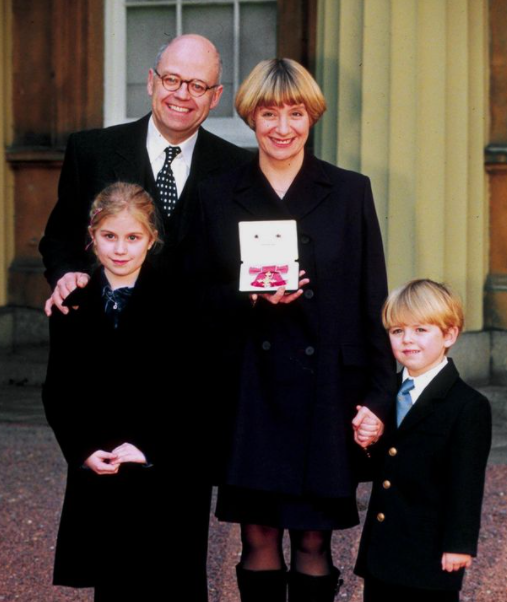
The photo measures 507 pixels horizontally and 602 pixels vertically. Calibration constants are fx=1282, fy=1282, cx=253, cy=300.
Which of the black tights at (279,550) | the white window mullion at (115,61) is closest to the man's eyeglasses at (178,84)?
the black tights at (279,550)

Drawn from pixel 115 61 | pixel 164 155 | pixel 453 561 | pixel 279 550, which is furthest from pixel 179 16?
pixel 453 561

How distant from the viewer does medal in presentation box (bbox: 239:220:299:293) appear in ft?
11.3

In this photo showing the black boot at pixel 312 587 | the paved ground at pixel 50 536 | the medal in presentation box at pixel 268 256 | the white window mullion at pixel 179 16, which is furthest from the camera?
the white window mullion at pixel 179 16

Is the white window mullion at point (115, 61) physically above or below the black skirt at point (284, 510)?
above

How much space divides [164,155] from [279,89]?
64cm

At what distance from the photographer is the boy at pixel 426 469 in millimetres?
3367

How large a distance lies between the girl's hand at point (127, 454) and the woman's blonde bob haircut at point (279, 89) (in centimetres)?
102

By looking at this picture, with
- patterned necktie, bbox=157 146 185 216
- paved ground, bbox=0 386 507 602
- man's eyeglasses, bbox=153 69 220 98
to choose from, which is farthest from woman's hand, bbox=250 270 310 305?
paved ground, bbox=0 386 507 602

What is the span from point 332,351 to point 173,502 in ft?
2.07

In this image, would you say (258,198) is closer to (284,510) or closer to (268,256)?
(268,256)

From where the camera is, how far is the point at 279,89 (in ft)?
11.8

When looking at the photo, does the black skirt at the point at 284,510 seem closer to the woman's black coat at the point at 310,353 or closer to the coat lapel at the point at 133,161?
the woman's black coat at the point at 310,353

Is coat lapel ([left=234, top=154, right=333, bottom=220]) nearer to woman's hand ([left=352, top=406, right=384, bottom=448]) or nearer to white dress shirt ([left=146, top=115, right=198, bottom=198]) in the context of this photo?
white dress shirt ([left=146, top=115, right=198, bottom=198])

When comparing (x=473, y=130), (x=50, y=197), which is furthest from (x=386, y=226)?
(x=50, y=197)
